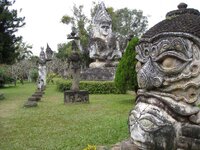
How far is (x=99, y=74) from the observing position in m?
25.2

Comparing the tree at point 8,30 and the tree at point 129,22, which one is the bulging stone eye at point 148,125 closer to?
the tree at point 8,30

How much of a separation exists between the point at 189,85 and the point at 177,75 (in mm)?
176

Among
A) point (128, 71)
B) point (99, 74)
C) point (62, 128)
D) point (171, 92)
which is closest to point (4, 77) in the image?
point (99, 74)

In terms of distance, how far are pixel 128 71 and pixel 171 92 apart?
35.9 ft

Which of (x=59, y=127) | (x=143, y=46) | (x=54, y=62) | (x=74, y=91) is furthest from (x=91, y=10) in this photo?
(x=143, y=46)

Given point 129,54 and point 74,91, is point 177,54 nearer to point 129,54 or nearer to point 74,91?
point 129,54

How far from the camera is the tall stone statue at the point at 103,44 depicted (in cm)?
2692

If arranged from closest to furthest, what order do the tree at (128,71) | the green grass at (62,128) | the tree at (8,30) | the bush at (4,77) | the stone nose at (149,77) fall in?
1. the stone nose at (149,77)
2. the green grass at (62,128)
3. the tree at (128,71)
4. the tree at (8,30)
5. the bush at (4,77)

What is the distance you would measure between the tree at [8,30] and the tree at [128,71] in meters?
8.73

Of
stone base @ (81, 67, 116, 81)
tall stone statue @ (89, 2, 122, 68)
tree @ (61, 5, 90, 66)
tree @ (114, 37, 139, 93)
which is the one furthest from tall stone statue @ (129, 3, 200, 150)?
tree @ (61, 5, 90, 66)

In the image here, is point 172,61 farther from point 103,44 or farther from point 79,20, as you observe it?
point 79,20

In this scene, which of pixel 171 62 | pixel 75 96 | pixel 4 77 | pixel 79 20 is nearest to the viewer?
pixel 171 62

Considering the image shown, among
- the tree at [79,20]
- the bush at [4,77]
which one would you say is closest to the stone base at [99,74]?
the bush at [4,77]

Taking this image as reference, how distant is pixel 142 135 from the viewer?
157 inches
